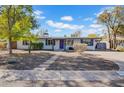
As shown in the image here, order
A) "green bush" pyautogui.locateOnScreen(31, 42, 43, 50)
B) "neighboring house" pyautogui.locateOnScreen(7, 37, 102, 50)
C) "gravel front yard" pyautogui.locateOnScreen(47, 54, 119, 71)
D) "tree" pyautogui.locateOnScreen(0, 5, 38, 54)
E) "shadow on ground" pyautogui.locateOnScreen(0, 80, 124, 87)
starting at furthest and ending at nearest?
"neighboring house" pyautogui.locateOnScreen(7, 37, 102, 50), "green bush" pyautogui.locateOnScreen(31, 42, 43, 50), "tree" pyautogui.locateOnScreen(0, 5, 38, 54), "gravel front yard" pyautogui.locateOnScreen(47, 54, 119, 71), "shadow on ground" pyautogui.locateOnScreen(0, 80, 124, 87)

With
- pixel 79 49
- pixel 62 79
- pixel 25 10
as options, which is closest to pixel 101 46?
pixel 79 49

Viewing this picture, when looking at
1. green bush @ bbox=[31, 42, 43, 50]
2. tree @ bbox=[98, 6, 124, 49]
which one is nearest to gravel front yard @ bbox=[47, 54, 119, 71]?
green bush @ bbox=[31, 42, 43, 50]

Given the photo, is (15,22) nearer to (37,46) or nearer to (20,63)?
(20,63)

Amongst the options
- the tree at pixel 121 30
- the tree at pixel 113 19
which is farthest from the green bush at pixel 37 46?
the tree at pixel 121 30

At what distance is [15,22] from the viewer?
22266 mm

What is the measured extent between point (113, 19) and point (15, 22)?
1877cm

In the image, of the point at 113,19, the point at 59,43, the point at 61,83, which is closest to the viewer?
the point at 61,83

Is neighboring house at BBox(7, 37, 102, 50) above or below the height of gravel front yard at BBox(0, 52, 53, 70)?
above

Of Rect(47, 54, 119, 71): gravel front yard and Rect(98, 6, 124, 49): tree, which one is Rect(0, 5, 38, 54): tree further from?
Rect(98, 6, 124, 49): tree

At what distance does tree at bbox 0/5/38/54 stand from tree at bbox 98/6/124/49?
16.2 metres

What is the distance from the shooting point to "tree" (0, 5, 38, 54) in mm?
21519

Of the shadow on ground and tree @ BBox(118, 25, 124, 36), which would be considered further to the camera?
tree @ BBox(118, 25, 124, 36)

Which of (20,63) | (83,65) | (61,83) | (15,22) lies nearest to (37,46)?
(15,22)
